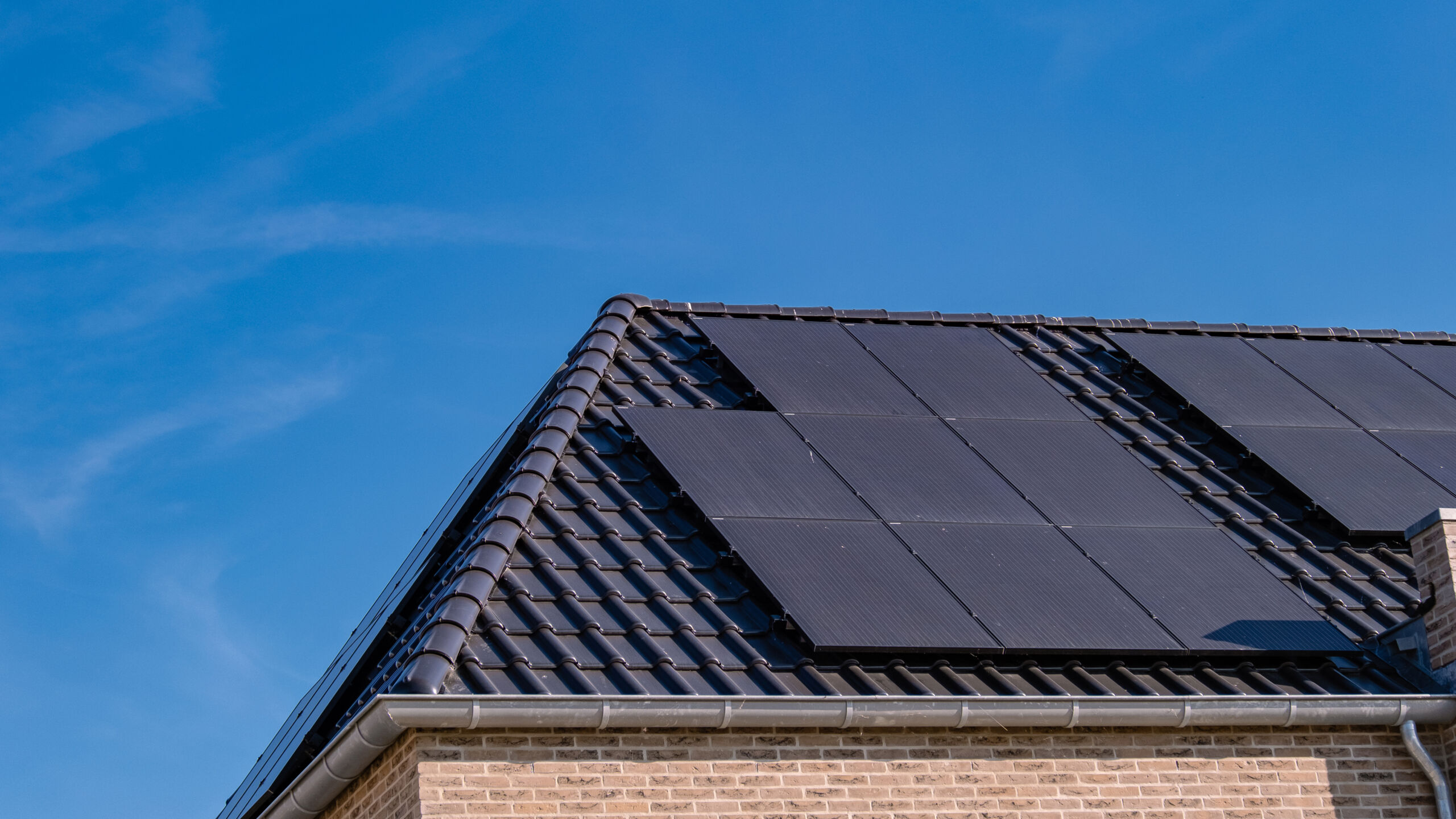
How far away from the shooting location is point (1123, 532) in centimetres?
1195

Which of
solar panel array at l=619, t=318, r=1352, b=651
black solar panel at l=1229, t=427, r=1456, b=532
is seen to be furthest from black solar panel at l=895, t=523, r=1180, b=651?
black solar panel at l=1229, t=427, r=1456, b=532

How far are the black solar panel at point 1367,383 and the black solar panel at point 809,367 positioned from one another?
4.02 metres

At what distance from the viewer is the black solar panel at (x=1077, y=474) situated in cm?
1220

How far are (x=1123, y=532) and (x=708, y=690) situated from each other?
147 inches

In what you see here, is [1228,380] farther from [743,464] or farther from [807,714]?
[807,714]

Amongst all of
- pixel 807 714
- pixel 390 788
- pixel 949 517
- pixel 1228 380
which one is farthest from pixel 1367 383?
pixel 390 788

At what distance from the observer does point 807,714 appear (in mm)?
9555

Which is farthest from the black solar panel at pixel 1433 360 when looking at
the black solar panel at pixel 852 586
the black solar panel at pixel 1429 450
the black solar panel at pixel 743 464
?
the black solar panel at pixel 852 586

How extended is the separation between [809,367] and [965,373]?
1.37 m

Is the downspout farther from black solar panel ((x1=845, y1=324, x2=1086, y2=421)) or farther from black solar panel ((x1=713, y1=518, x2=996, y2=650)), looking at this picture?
black solar panel ((x1=845, y1=324, x2=1086, y2=421))

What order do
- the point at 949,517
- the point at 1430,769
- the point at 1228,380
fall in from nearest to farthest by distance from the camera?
the point at 1430,769, the point at 949,517, the point at 1228,380

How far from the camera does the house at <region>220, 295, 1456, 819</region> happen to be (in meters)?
9.49

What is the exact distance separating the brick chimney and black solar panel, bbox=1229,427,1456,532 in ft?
4.58

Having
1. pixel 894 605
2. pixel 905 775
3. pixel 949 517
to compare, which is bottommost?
pixel 905 775
